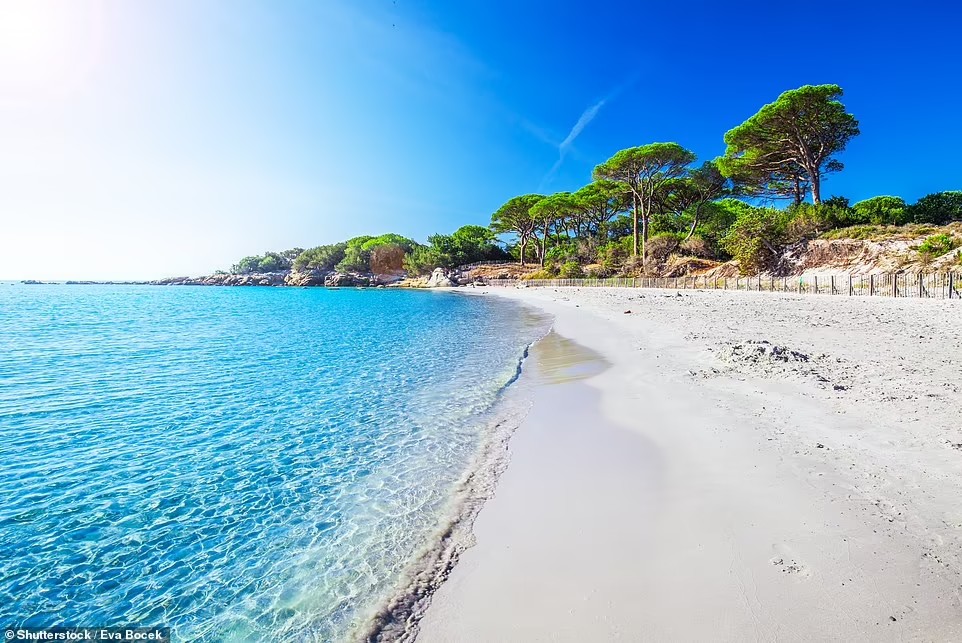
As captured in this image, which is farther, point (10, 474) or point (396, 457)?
point (396, 457)

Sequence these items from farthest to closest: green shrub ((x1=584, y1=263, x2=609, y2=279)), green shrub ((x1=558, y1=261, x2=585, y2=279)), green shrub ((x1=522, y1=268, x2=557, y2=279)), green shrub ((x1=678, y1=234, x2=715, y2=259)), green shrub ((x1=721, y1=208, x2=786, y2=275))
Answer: green shrub ((x1=522, y1=268, x2=557, y2=279))
green shrub ((x1=558, y1=261, x2=585, y2=279))
green shrub ((x1=584, y1=263, x2=609, y2=279))
green shrub ((x1=678, y1=234, x2=715, y2=259))
green shrub ((x1=721, y1=208, x2=786, y2=275))

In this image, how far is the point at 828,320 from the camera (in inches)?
556

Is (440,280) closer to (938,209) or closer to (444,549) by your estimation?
(938,209)

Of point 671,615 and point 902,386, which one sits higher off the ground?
point 902,386

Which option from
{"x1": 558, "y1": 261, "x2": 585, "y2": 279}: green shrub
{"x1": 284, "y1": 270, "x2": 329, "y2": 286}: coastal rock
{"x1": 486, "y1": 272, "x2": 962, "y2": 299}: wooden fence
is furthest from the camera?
{"x1": 284, "y1": 270, "x2": 329, "y2": 286}: coastal rock

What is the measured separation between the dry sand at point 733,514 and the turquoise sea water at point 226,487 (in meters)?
0.99

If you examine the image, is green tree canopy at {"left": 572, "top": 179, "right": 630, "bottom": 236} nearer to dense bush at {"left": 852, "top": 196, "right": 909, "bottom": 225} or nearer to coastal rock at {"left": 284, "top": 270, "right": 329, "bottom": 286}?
dense bush at {"left": 852, "top": 196, "right": 909, "bottom": 225}

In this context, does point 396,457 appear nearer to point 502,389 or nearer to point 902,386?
point 502,389

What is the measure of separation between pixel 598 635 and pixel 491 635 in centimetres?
68

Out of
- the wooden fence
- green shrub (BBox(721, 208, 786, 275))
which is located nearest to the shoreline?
the wooden fence

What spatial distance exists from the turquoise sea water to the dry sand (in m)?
0.99

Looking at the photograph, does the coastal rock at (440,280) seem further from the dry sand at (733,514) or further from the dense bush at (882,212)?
the dry sand at (733,514)

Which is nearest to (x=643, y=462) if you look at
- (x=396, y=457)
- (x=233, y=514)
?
(x=396, y=457)

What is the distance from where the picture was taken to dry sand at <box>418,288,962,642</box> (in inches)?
105
